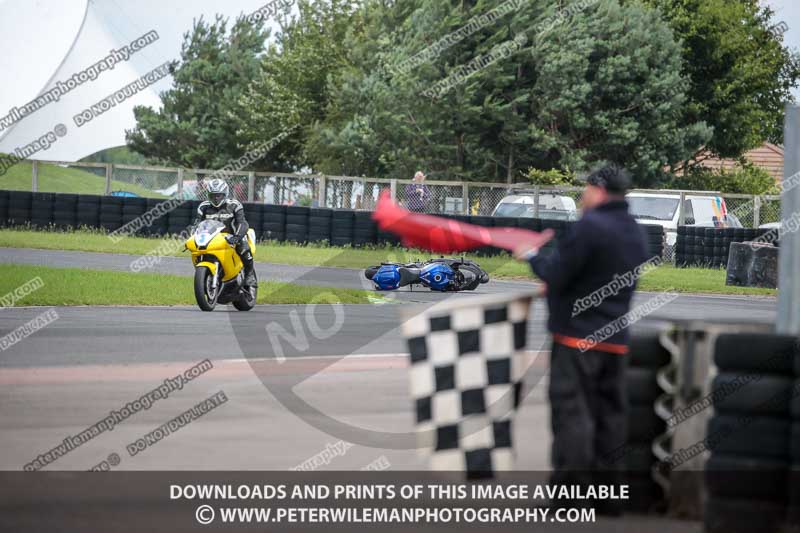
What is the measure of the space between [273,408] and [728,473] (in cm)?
382

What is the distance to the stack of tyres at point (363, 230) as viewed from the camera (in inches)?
1088

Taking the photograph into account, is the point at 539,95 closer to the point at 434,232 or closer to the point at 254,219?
the point at 254,219

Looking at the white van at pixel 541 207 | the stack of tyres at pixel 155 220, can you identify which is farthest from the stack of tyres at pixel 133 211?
the white van at pixel 541 207

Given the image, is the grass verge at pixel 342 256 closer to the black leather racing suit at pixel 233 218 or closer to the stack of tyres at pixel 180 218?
the stack of tyres at pixel 180 218

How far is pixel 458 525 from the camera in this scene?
5.32 m

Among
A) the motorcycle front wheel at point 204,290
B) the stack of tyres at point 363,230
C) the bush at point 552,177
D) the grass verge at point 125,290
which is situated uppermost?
the bush at point 552,177

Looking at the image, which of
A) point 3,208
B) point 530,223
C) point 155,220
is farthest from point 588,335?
point 3,208

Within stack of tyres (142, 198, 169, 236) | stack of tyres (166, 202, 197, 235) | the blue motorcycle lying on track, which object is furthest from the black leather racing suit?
stack of tyres (142, 198, 169, 236)

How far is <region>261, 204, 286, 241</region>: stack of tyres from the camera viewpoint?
28.8 m

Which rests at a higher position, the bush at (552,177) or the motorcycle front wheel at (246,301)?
the bush at (552,177)

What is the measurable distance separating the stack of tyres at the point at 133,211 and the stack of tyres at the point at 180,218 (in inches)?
34.9

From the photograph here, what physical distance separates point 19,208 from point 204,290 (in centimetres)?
1719

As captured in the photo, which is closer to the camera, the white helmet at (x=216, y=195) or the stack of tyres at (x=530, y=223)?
the white helmet at (x=216, y=195)

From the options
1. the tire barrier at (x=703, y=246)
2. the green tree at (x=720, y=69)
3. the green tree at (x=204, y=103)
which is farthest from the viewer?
the green tree at (x=204, y=103)
